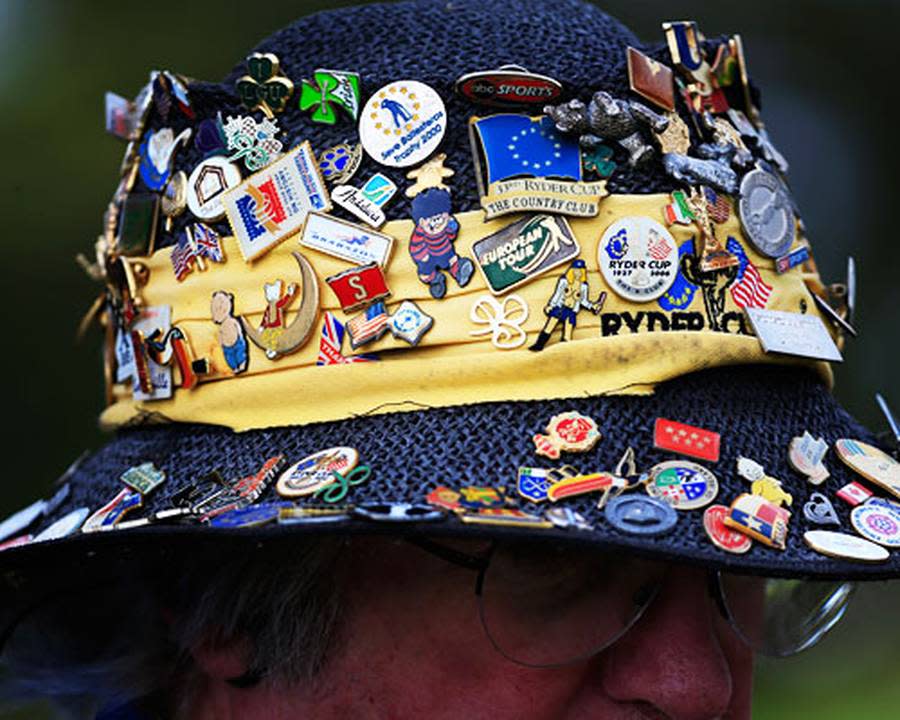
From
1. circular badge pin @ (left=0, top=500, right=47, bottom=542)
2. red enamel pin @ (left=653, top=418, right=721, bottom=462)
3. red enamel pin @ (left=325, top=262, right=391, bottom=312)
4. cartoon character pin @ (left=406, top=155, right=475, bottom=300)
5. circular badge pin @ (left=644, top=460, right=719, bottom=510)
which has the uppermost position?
cartoon character pin @ (left=406, top=155, right=475, bottom=300)

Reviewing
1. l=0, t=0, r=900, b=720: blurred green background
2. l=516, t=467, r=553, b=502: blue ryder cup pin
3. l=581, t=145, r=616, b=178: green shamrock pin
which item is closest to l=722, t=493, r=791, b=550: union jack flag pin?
l=516, t=467, r=553, b=502: blue ryder cup pin

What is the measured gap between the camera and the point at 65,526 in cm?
191

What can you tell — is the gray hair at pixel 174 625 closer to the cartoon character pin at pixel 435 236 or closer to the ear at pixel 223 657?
the ear at pixel 223 657

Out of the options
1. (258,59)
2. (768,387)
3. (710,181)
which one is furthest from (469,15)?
(768,387)

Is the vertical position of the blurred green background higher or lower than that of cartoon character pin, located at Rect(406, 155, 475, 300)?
lower

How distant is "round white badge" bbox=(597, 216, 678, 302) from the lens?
1722 millimetres

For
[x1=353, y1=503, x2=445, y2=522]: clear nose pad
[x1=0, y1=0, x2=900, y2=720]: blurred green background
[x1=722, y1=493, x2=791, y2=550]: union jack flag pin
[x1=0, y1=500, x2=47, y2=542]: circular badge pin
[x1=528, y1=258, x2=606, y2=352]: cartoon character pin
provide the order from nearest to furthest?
[x1=353, y1=503, x2=445, y2=522]: clear nose pad
[x1=722, y1=493, x2=791, y2=550]: union jack flag pin
[x1=528, y1=258, x2=606, y2=352]: cartoon character pin
[x1=0, y1=500, x2=47, y2=542]: circular badge pin
[x1=0, y1=0, x2=900, y2=720]: blurred green background

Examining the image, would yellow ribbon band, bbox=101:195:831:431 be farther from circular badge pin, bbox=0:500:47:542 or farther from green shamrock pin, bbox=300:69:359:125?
circular badge pin, bbox=0:500:47:542

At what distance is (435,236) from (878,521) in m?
0.68

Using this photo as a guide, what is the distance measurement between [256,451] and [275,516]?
0.23 m

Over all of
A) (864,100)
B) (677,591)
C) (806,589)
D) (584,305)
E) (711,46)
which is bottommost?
(864,100)

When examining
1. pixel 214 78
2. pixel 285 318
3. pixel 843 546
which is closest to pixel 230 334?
pixel 285 318

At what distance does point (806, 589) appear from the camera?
2246 millimetres

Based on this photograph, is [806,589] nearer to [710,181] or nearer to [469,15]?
[710,181]
